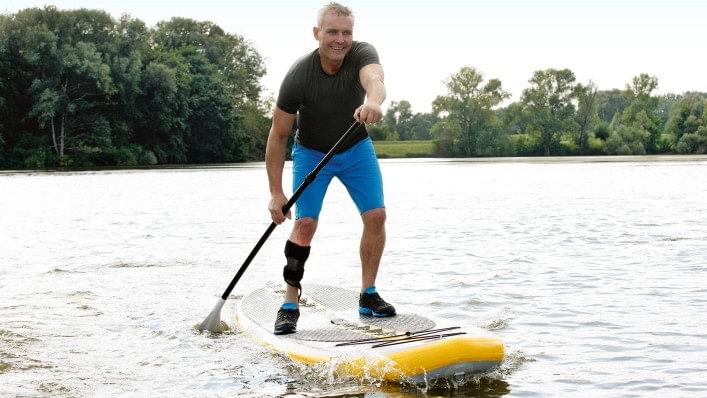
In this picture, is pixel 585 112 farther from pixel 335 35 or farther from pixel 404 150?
pixel 335 35

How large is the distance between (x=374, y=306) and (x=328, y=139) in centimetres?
135

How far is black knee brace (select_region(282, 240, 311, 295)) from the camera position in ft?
22.3

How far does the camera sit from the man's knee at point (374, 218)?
6645 millimetres

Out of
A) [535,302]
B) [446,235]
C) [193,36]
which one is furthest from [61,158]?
[535,302]

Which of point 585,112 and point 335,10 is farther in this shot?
point 585,112

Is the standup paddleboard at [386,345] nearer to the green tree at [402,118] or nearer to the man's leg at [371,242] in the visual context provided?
the man's leg at [371,242]

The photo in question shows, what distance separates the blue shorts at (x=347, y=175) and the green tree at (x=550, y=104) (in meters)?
92.2

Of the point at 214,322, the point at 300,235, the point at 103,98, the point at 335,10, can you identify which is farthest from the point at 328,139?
the point at 103,98

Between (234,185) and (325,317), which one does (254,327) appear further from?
(234,185)

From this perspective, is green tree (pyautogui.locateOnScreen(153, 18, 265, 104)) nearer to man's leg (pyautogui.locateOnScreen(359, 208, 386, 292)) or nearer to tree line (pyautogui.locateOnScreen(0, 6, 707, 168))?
tree line (pyautogui.locateOnScreen(0, 6, 707, 168))

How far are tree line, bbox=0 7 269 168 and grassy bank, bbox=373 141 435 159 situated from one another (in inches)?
836

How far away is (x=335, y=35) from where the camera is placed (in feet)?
20.2

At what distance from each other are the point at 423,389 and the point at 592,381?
1173 millimetres

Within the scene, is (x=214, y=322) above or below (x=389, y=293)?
above
